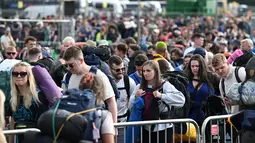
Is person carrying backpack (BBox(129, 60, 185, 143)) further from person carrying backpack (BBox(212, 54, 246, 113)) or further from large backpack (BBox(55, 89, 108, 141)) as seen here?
large backpack (BBox(55, 89, 108, 141))

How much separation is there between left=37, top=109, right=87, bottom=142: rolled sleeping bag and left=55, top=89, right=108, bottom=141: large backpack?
0.14 m

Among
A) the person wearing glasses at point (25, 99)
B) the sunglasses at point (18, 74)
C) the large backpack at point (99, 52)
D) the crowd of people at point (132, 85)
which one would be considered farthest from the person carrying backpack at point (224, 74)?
the sunglasses at point (18, 74)

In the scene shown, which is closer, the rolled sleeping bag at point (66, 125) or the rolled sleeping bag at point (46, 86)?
the rolled sleeping bag at point (66, 125)

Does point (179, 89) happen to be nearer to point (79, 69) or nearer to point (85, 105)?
point (79, 69)

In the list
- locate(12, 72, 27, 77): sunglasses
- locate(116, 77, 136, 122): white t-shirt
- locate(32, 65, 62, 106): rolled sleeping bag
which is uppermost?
locate(12, 72, 27, 77): sunglasses

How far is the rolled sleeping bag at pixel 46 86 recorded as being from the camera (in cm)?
932

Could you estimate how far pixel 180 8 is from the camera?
42906 mm

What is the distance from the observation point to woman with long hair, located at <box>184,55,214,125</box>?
11.6 m

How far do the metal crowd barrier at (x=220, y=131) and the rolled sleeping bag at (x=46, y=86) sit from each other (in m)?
1.89

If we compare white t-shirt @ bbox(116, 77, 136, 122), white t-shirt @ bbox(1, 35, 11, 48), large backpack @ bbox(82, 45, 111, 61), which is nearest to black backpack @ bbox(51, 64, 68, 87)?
Result: large backpack @ bbox(82, 45, 111, 61)

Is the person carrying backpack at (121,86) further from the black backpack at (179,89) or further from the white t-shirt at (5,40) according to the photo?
the white t-shirt at (5,40)

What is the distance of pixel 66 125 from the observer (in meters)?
7.61

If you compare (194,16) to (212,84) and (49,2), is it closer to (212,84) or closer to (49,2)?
(49,2)

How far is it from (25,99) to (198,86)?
10.3 feet
